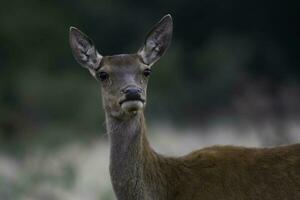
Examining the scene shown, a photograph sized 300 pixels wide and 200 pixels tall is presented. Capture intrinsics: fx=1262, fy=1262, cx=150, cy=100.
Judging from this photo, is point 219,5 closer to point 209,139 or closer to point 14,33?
point 14,33

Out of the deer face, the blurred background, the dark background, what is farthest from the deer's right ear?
the dark background

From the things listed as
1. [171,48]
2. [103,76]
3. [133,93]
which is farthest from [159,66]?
[133,93]

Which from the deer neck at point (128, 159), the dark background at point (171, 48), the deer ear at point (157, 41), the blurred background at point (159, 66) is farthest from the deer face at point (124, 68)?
the dark background at point (171, 48)

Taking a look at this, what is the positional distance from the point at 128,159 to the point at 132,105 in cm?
60

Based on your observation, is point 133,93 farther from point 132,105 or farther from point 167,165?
point 167,165

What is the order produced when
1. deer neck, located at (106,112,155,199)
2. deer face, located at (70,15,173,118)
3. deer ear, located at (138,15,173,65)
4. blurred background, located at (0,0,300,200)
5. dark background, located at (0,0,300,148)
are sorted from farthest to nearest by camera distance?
1. dark background, located at (0,0,300,148)
2. blurred background, located at (0,0,300,200)
3. deer ear, located at (138,15,173,65)
4. deer neck, located at (106,112,155,199)
5. deer face, located at (70,15,173,118)

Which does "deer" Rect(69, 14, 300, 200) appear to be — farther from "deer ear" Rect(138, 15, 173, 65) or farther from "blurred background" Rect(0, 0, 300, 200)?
"blurred background" Rect(0, 0, 300, 200)

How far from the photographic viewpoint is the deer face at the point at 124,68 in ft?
39.3

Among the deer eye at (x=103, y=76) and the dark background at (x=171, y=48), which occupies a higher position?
the dark background at (x=171, y=48)

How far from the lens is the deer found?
12.0 metres

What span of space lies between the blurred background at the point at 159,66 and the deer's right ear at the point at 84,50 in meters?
10.1

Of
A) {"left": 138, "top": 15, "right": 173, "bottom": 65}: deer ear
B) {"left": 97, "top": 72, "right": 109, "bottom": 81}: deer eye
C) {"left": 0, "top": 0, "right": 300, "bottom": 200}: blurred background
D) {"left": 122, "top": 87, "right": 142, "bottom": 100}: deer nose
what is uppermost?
{"left": 0, "top": 0, "right": 300, "bottom": 200}: blurred background

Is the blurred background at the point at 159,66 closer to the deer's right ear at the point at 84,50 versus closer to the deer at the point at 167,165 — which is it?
the deer's right ear at the point at 84,50

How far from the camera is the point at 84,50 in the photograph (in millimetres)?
12992
